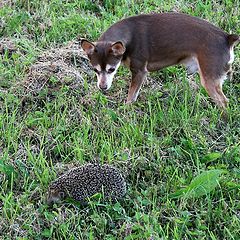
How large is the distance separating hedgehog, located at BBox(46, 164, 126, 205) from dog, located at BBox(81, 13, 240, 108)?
1.19 meters

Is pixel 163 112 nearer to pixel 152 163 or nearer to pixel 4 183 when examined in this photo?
pixel 152 163

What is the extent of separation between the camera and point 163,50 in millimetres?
5953

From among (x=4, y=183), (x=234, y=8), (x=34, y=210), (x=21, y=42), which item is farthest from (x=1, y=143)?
(x=234, y=8)

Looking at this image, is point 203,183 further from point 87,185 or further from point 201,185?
point 87,185

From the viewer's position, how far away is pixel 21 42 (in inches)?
264

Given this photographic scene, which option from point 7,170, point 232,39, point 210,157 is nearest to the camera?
point 7,170

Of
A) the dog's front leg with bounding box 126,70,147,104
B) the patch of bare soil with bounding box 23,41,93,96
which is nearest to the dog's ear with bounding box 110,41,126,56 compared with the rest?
the dog's front leg with bounding box 126,70,147,104

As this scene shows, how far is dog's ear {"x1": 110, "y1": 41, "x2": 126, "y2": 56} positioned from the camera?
5.46 m

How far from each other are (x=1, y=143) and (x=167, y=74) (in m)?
2.02

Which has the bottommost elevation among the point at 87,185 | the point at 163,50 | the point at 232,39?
the point at 87,185

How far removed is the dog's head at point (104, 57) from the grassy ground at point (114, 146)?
0.31m

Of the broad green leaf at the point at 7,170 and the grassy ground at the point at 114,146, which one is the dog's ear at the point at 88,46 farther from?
the broad green leaf at the point at 7,170

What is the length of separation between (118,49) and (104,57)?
0.15m

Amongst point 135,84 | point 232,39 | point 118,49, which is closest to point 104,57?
point 118,49
